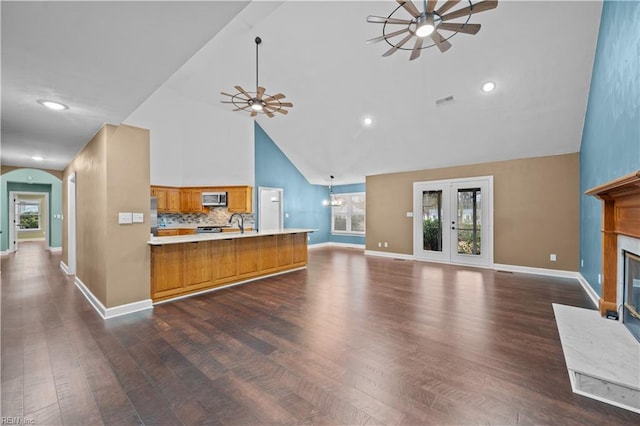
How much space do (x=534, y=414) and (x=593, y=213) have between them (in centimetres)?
377

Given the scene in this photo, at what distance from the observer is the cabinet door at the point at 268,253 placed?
17.5 feet

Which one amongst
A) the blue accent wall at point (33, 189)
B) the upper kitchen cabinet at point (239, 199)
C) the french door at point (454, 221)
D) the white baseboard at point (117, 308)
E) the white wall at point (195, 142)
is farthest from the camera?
the blue accent wall at point (33, 189)

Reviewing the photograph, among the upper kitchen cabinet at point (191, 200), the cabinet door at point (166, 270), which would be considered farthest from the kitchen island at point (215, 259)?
the upper kitchen cabinet at point (191, 200)

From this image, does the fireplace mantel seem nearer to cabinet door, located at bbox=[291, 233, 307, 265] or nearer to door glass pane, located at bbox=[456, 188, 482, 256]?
door glass pane, located at bbox=[456, 188, 482, 256]

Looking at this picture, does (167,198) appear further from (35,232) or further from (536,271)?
(35,232)

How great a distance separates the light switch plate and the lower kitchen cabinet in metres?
0.51

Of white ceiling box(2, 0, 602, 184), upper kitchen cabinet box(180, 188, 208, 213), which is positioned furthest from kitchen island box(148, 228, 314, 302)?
upper kitchen cabinet box(180, 188, 208, 213)

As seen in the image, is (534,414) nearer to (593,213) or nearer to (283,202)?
(593,213)

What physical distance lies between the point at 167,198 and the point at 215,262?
151 inches

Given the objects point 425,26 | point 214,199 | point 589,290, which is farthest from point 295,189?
point 589,290

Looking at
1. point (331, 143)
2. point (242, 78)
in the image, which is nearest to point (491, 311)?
point (331, 143)

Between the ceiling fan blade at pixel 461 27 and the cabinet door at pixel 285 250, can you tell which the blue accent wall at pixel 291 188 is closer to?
the cabinet door at pixel 285 250

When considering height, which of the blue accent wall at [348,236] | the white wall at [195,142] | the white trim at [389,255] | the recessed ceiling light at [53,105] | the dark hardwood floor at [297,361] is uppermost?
the white wall at [195,142]

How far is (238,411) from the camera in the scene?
5.78 feet
